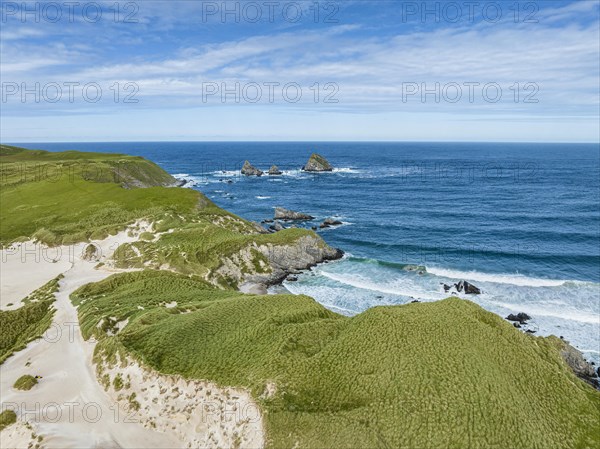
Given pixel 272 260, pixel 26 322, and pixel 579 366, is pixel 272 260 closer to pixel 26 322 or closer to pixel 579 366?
pixel 26 322

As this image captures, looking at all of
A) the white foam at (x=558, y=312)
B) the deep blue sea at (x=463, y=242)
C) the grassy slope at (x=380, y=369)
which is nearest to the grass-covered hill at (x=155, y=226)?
the deep blue sea at (x=463, y=242)

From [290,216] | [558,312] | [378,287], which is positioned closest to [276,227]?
[290,216]

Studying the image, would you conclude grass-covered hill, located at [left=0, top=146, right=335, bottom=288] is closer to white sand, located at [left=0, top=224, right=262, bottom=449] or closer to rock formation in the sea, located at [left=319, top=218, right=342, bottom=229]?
rock formation in the sea, located at [left=319, top=218, right=342, bottom=229]

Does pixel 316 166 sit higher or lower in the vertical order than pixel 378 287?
higher

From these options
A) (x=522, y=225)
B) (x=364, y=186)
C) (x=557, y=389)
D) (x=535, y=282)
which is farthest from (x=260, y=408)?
(x=364, y=186)

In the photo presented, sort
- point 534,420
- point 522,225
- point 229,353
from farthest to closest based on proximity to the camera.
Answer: point 522,225 → point 229,353 → point 534,420

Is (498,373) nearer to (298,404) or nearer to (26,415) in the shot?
(298,404)

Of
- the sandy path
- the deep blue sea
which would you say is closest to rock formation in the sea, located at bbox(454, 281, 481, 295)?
the deep blue sea
